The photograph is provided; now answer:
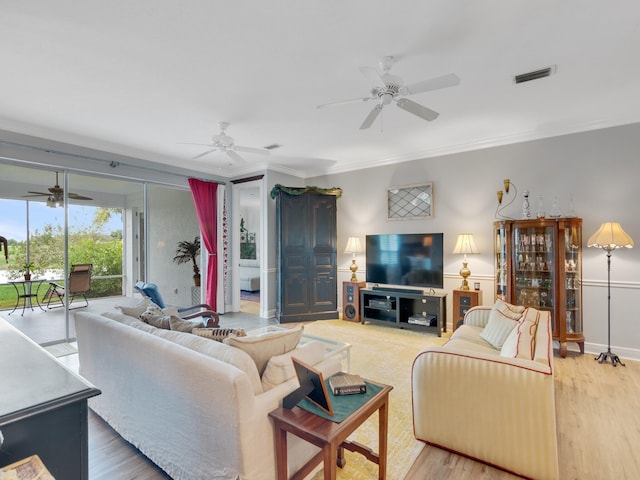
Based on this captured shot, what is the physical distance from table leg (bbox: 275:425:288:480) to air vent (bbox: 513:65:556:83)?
3231 millimetres

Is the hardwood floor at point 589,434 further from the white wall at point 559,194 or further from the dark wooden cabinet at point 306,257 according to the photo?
the dark wooden cabinet at point 306,257

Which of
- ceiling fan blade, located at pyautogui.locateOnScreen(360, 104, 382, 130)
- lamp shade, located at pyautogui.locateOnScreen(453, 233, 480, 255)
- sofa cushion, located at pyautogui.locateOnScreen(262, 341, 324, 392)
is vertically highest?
ceiling fan blade, located at pyautogui.locateOnScreen(360, 104, 382, 130)

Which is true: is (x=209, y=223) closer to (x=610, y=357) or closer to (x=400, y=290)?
(x=400, y=290)

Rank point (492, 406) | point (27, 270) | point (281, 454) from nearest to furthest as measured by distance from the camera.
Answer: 1. point (281, 454)
2. point (492, 406)
3. point (27, 270)

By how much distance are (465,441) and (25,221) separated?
17.2ft

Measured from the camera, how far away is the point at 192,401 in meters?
1.63

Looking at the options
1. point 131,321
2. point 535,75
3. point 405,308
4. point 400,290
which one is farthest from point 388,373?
point 535,75

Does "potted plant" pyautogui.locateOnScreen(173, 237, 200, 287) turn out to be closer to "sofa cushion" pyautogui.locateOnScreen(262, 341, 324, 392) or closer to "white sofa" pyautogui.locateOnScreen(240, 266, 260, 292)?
"white sofa" pyautogui.locateOnScreen(240, 266, 260, 292)

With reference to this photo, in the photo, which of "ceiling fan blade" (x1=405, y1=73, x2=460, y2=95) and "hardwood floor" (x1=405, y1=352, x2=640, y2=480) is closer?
"hardwood floor" (x1=405, y1=352, x2=640, y2=480)

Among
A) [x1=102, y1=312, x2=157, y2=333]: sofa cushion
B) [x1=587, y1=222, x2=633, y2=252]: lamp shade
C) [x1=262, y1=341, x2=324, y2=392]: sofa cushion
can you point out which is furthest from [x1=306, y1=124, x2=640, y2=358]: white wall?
[x1=102, y1=312, x2=157, y2=333]: sofa cushion

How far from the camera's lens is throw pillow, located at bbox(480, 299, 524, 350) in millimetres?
2715

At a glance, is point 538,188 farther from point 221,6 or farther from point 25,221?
point 25,221

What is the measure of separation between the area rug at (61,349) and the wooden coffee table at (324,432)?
3.50m

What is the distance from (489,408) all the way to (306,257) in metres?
3.97
